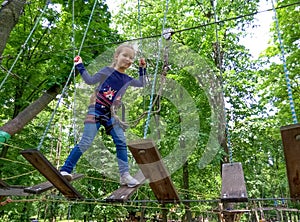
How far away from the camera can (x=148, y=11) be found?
8.72 m

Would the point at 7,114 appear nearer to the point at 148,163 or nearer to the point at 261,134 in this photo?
the point at 148,163

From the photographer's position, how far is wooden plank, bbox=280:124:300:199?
1.12m

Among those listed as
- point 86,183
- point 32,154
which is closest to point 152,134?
point 86,183

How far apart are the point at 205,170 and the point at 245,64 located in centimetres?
334

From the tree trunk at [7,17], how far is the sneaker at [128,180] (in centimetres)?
209

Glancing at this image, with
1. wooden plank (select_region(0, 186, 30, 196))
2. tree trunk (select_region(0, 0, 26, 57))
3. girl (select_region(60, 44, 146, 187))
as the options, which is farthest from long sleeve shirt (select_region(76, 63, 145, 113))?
wooden plank (select_region(0, 186, 30, 196))

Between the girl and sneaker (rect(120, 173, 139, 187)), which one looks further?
the girl

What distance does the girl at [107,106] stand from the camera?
2014mm

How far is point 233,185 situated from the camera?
5.10 ft

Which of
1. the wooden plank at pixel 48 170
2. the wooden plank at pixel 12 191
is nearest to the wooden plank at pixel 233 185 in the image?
the wooden plank at pixel 48 170

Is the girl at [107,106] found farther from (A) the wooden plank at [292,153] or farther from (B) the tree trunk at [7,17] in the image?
(B) the tree trunk at [7,17]

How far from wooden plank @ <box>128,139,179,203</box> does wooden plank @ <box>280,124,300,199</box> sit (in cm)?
53

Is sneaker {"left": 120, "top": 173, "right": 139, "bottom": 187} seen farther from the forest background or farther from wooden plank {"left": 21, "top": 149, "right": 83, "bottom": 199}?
the forest background

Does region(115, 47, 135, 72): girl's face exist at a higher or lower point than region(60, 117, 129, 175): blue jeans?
higher
